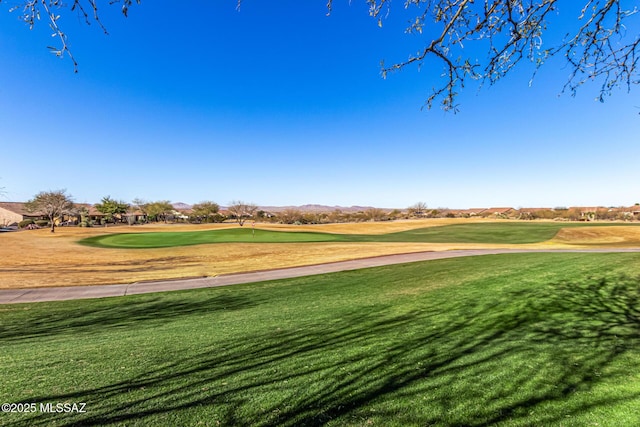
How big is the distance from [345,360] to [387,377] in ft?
2.73

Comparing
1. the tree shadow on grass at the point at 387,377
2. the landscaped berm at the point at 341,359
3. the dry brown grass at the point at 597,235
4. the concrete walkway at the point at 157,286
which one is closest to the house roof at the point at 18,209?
the concrete walkway at the point at 157,286

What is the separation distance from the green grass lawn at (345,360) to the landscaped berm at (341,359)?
0.08 ft

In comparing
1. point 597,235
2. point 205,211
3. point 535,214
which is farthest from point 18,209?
point 535,214

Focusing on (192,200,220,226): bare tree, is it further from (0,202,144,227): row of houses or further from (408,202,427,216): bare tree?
(408,202,427,216): bare tree

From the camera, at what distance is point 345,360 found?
455 centimetres

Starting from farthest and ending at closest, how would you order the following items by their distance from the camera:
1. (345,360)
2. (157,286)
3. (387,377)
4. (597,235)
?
(597,235), (157,286), (345,360), (387,377)

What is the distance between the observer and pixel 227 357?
4812 millimetres

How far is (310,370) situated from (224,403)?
4.32ft

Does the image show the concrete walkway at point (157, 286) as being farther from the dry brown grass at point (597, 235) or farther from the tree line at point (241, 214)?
the tree line at point (241, 214)

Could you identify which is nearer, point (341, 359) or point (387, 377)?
point (387, 377)

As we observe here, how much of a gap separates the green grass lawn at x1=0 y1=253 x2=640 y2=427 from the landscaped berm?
0.08 feet

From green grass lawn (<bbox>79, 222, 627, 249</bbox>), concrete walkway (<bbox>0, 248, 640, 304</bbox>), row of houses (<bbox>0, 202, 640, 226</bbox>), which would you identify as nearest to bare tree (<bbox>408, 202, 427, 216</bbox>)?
A: row of houses (<bbox>0, 202, 640, 226</bbox>)

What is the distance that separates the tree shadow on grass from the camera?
3025mm

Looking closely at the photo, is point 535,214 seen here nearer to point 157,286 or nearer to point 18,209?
point 157,286
